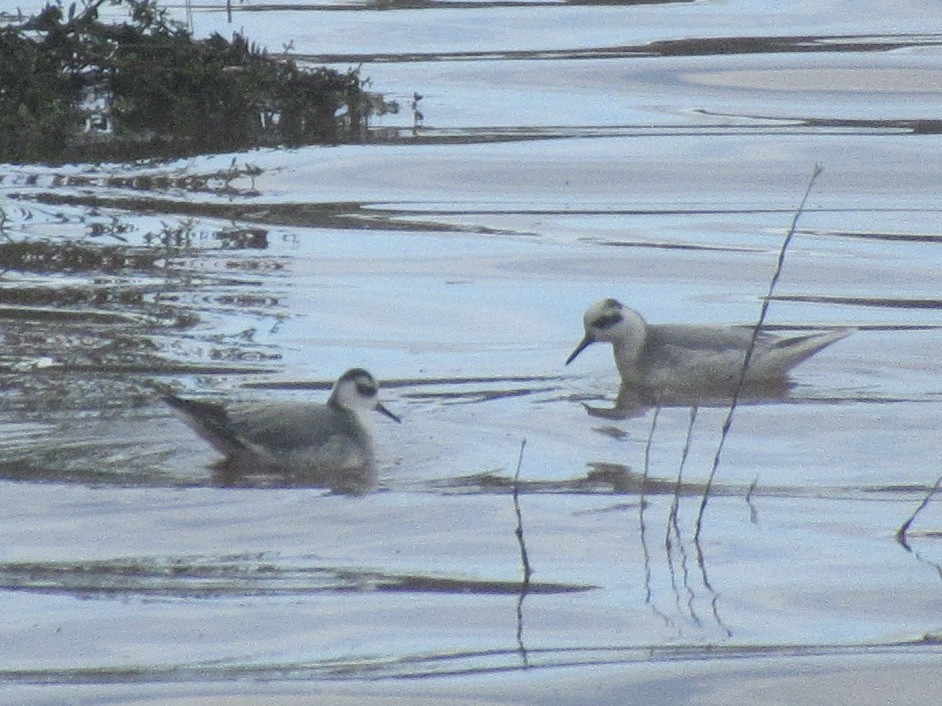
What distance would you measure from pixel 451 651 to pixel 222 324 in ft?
16.0

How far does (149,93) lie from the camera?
53.2 feet

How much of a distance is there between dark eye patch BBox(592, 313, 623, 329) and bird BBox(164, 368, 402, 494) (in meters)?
1.99

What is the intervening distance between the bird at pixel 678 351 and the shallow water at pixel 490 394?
21 centimetres

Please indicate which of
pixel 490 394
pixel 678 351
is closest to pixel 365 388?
pixel 490 394

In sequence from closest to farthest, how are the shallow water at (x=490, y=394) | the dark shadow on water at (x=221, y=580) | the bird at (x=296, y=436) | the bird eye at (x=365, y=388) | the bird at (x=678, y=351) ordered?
the shallow water at (x=490, y=394)
the dark shadow on water at (x=221, y=580)
the bird at (x=296, y=436)
the bird eye at (x=365, y=388)
the bird at (x=678, y=351)

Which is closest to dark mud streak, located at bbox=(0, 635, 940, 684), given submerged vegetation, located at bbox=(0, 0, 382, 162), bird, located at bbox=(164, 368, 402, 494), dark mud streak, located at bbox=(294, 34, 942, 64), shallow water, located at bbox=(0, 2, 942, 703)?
shallow water, located at bbox=(0, 2, 942, 703)

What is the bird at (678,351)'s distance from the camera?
413 inches

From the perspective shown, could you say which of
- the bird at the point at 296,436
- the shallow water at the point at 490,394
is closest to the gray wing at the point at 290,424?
the bird at the point at 296,436

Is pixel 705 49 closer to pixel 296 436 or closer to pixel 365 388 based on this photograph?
pixel 365 388

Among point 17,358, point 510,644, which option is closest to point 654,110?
point 17,358

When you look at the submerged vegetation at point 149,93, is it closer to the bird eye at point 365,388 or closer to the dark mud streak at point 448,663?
the bird eye at point 365,388

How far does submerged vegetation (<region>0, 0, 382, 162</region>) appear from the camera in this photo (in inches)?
608

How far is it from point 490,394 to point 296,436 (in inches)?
51.2

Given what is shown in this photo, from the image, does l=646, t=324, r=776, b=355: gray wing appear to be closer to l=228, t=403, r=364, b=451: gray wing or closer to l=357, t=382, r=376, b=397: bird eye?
l=357, t=382, r=376, b=397: bird eye
